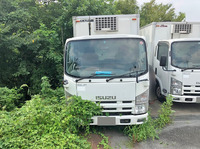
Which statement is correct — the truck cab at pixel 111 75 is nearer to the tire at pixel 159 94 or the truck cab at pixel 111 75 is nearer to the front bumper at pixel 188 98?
the front bumper at pixel 188 98

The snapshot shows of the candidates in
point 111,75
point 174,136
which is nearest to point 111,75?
point 111,75

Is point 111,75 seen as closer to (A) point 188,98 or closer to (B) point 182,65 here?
(B) point 182,65

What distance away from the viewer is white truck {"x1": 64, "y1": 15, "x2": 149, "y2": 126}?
3822 mm

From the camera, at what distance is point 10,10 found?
7.38m

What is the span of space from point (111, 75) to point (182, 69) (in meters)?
2.79

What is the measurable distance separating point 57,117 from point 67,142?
653mm

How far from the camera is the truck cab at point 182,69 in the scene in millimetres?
5359

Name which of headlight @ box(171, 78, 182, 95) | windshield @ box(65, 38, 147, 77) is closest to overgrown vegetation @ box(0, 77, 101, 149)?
windshield @ box(65, 38, 147, 77)

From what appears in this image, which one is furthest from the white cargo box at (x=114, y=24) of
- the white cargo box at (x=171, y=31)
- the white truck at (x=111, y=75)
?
the white cargo box at (x=171, y=31)

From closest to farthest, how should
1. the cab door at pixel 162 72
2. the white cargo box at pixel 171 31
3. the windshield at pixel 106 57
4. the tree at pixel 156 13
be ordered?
the windshield at pixel 106 57 → the cab door at pixel 162 72 → the white cargo box at pixel 171 31 → the tree at pixel 156 13

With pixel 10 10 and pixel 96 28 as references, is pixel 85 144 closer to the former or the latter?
pixel 96 28

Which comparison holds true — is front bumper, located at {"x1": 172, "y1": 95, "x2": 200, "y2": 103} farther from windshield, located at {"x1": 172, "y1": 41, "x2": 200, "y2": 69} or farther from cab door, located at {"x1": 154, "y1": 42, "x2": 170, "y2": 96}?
windshield, located at {"x1": 172, "y1": 41, "x2": 200, "y2": 69}

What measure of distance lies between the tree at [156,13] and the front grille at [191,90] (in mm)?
14347

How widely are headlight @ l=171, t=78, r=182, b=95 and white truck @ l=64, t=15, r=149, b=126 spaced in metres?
2.08
